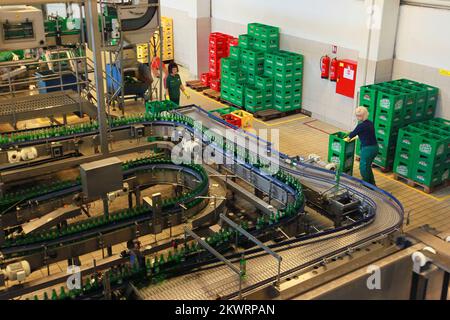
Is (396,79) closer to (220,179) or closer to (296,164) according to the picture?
(296,164)

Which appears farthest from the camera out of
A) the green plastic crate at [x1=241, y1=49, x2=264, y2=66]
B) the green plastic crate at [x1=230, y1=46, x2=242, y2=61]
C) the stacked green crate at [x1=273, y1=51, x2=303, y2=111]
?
the green plastic crate at [x1=230, y1=46, x2=242, y2=61]

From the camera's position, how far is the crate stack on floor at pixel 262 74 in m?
12.5

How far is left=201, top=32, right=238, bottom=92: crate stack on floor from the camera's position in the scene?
1456cm

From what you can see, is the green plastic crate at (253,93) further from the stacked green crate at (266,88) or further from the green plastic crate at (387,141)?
the green plastic crate at (387,141)

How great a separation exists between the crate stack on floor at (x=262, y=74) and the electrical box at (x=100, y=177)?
7.48 meters

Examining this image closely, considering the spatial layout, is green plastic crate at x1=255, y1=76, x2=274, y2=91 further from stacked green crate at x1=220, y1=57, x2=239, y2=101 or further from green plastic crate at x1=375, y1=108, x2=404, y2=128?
green plastic crate at x1=375, y1=108, x2=404, y2=128

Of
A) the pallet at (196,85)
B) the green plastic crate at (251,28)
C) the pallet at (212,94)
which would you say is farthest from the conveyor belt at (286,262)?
the pallet at (196,85)

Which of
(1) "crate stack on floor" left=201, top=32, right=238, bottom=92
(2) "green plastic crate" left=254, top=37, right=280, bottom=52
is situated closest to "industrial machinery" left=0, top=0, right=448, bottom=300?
(2) "green plastic crate" left=254, top=37, right=280, bottom=52

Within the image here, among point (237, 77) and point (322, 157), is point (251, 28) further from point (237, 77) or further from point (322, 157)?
point (322, 157)

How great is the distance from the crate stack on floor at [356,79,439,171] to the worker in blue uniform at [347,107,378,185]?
90cm

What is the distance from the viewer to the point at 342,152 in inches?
360

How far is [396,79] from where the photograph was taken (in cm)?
1057

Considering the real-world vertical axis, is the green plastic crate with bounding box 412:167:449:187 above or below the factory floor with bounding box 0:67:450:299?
above

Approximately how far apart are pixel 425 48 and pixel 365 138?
2.74 metres
